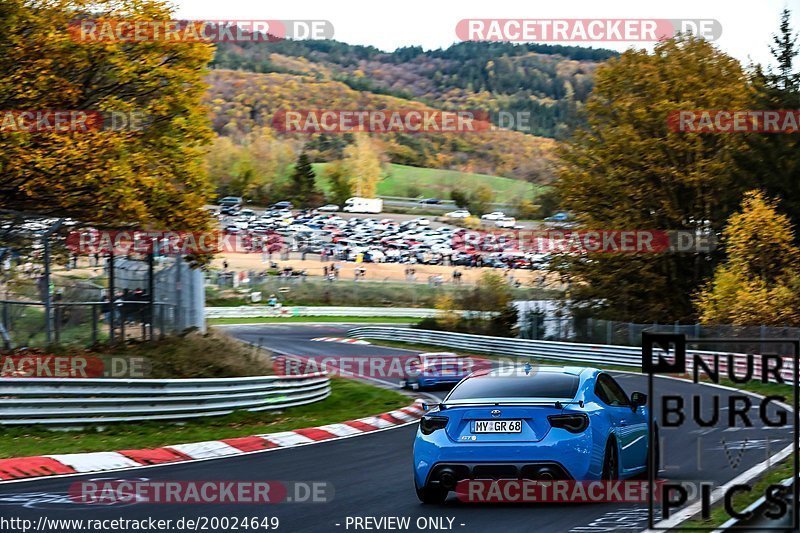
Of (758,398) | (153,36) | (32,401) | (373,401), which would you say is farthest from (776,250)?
(32,401)

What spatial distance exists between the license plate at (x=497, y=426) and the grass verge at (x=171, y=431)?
7.38 metres

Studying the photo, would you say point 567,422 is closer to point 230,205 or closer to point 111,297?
point 111,297

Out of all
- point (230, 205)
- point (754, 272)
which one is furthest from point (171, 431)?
point (230, 205)

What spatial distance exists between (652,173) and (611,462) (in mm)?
37945

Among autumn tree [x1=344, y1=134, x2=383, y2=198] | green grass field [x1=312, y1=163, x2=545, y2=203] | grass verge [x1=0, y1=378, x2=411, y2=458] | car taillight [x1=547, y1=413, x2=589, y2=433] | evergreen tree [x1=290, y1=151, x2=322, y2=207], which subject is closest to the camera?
car taillight [x1=547, y1=413, x2=589, y2=433]

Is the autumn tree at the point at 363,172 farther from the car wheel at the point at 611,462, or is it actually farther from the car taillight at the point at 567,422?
the car taillight at the point at 567,422

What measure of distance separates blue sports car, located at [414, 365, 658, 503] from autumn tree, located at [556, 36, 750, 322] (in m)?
37.1

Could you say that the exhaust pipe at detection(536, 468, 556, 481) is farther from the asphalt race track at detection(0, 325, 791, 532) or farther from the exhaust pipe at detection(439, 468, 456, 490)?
the exhaust pipe at detection(439, 468, 456, 490)

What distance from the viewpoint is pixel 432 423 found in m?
10.6

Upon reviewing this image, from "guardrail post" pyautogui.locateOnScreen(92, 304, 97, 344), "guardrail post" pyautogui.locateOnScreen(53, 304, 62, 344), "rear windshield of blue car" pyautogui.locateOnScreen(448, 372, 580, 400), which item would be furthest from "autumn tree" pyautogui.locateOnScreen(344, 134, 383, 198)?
"rear windshield of blue car" pyautogui.locateOnScreen(448, 372, 580, 400)

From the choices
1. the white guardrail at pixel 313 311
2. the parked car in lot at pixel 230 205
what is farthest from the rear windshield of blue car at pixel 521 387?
the parked car in lot at pixel 230 205

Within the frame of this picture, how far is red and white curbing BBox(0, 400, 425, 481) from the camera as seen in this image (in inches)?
540

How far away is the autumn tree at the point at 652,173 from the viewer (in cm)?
4728

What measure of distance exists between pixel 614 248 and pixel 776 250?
6569 mm
